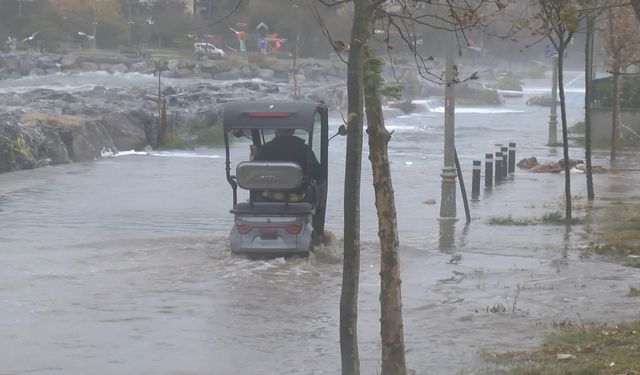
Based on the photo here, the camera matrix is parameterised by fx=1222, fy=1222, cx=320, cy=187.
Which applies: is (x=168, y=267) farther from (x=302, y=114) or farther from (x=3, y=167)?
(x=3, y=167)

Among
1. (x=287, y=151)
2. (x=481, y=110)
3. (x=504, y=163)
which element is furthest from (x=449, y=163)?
(x=481, y=110)

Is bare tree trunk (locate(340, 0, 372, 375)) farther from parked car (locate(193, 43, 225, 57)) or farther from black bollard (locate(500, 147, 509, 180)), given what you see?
parked car (locate(193, 43, 225, 57))

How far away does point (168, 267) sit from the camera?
15789 mm

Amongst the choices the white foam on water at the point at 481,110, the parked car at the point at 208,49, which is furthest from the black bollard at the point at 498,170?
the white foam on water at the point at 481,110

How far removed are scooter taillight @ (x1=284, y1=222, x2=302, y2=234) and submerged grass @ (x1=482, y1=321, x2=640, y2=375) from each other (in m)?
5.27

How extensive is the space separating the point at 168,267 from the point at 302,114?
2.64 meters

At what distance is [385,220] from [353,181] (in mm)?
323

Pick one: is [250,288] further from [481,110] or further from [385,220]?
[481,110]

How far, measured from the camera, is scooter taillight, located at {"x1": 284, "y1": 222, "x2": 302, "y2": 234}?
15.3m

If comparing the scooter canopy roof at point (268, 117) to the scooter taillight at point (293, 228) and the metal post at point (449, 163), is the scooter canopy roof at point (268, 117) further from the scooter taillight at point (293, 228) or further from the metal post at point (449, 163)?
the metal post at point (449, 163)

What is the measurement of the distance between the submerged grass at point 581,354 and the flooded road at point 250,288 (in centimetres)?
39

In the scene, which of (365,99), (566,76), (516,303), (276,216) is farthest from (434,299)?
(566,76)

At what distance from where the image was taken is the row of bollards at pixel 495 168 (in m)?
24.3

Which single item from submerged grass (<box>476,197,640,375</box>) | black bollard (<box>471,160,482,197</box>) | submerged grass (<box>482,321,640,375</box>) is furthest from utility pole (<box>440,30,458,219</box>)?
submerged grass (<box>482,321,640,375</box>)
